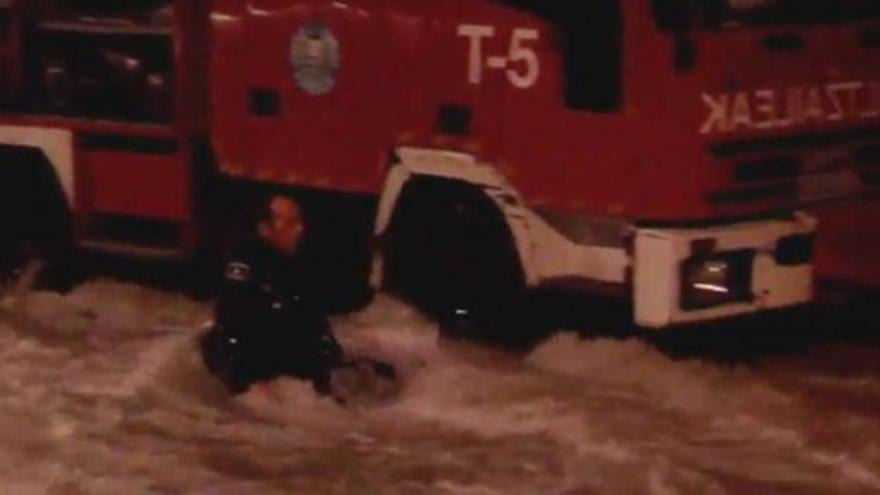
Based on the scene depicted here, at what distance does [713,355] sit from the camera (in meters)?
9.83

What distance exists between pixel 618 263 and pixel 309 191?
6.13 ft

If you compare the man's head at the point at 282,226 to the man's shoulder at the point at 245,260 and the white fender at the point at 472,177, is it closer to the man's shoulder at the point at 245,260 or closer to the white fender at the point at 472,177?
the man's shoulder at the point at 245,260

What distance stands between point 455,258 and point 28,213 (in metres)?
3.22

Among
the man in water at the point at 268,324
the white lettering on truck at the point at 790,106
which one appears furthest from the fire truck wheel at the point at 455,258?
the white lettering on truck at the point at 790,106

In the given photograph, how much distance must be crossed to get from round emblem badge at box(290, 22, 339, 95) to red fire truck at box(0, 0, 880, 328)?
0.01 meters

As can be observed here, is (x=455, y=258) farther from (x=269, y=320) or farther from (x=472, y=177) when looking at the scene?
(x=269, y=320)

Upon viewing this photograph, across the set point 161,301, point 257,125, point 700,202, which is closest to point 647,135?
point 700,202

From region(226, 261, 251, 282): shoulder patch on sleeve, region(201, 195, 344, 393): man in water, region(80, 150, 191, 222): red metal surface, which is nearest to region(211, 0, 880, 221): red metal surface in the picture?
region(80, 150, 191, 222): red metal surface

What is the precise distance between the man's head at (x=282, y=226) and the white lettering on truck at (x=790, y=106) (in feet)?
6.36

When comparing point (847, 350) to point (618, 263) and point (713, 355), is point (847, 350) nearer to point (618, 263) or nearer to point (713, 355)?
point (713, 355)

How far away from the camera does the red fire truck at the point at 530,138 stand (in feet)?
28.1

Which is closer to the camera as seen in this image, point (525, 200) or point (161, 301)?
point (525, 200)

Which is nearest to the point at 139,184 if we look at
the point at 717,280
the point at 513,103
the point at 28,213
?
the point at 28,213

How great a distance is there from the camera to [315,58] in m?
9.67
